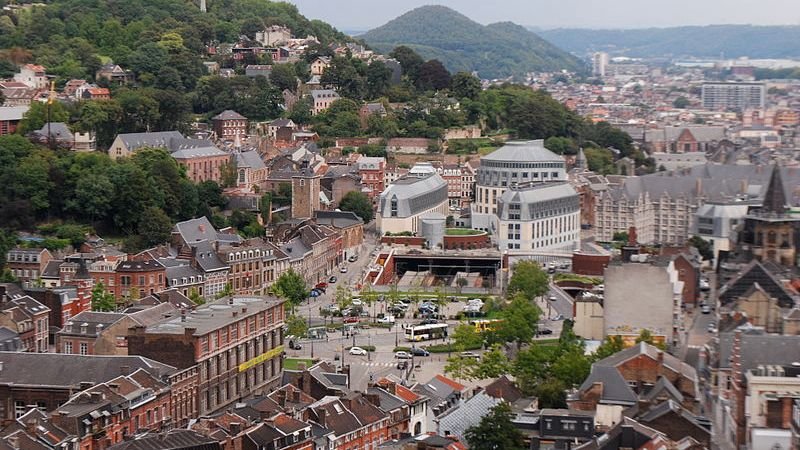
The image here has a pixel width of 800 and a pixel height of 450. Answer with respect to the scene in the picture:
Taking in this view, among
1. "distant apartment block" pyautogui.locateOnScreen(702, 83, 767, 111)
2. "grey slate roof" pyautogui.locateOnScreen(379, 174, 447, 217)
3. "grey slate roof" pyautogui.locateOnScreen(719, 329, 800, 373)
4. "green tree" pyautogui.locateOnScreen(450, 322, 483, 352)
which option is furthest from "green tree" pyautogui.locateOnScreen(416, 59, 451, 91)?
"distant apartment block" pyautogui.locateOnScreen(702, 83, 767, 111)

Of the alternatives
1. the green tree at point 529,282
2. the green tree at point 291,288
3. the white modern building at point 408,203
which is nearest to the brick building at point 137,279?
the green tree at point 291,288

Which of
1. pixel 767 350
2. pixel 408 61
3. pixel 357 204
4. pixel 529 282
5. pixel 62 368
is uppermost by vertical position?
pixel 408 61

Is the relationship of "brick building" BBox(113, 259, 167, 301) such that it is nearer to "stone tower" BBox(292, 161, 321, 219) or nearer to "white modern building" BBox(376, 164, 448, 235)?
"stone tower" BBox(292, 161, 321, 219)

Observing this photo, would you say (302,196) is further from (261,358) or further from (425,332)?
(261,358)

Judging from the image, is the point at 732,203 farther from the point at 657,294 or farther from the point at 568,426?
the point at 568,426

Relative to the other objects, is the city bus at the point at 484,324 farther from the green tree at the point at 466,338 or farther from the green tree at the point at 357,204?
the green tree at the point at 357,204

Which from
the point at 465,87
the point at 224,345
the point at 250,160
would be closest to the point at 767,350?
the point at 224,345
